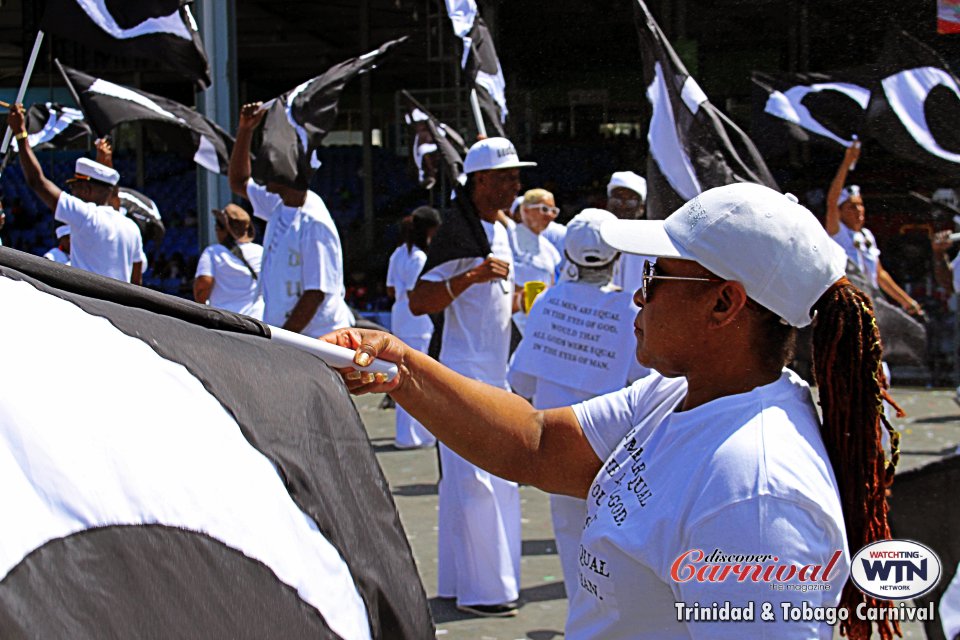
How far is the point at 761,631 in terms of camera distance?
1650 millimetres

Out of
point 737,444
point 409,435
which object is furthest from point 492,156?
point 409,435

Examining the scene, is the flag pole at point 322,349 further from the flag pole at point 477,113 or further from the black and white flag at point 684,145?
the flag pole at point 477,113

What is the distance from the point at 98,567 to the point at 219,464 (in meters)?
0.20

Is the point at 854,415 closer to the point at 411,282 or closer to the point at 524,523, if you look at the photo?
the point at 524,523

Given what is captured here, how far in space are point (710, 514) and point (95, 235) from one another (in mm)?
6349

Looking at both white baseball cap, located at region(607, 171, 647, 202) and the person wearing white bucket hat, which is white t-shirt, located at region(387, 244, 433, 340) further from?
the person wearing white bucket hat

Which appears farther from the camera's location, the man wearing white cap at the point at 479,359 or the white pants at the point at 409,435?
the white pants at the point at 409,435

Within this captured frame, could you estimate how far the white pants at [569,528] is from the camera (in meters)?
4.34

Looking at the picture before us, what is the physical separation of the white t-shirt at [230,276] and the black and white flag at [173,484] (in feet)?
22.2

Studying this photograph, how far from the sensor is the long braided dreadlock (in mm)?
1903

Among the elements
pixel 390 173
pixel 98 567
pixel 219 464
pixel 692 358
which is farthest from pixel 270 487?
pixel 390 173

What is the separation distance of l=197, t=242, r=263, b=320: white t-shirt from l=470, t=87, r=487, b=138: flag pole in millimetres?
2242

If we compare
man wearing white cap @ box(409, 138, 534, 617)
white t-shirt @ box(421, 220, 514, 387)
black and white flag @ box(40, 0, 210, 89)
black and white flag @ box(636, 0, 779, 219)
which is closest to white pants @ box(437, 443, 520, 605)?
man wearing white cap @ box(409, 138, 534, 617)

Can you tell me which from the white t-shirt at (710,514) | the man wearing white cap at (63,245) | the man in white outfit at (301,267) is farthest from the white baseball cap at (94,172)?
the white t-shirt at (710,514)
